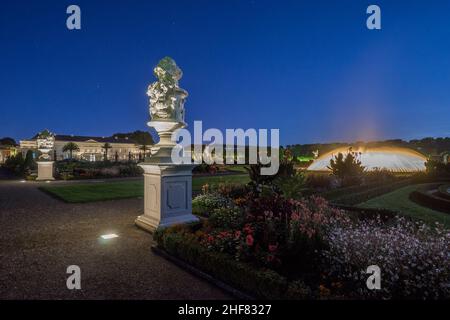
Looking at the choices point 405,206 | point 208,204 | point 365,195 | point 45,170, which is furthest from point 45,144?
→ point 405,206

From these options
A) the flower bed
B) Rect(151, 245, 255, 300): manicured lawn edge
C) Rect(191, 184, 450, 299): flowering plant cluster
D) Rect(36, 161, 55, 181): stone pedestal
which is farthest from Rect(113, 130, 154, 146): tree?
Rect(191, 184, 450, 299): flowering plant cluster

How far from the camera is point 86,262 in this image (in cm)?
540

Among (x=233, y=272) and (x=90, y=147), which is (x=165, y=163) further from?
(x=90, y=147)

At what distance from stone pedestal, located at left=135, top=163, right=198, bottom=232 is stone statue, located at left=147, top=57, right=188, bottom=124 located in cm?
140

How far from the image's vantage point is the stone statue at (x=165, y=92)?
24.4 feet

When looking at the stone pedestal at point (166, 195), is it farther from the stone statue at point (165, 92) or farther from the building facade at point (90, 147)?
the building facade at point (90, 147)

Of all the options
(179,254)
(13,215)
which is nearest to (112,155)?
(13,215)

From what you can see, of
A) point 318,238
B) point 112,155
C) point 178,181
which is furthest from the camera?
point 112,155

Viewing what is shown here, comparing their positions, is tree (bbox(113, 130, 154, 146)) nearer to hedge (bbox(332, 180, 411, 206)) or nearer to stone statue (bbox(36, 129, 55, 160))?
stone statue (bbox(36, 129, 55, 160))

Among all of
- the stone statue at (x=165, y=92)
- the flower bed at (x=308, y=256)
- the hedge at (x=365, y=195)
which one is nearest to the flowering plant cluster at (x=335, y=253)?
the flower bed at (x=308, y=256)

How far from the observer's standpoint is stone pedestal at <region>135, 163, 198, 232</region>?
7.30 meters
